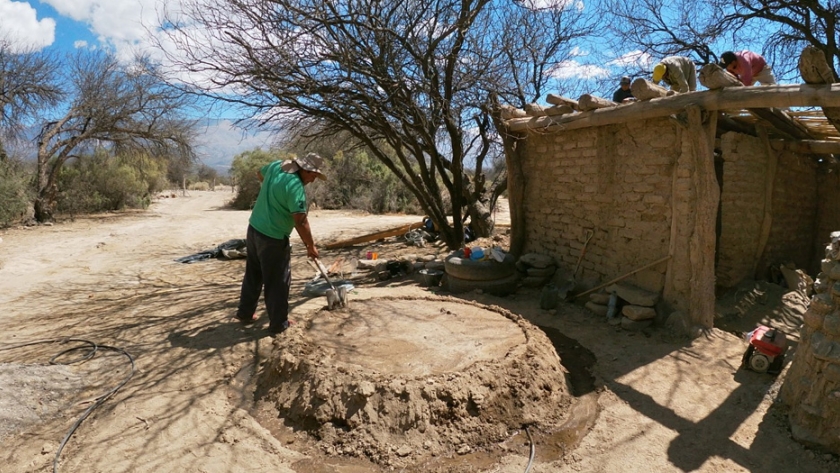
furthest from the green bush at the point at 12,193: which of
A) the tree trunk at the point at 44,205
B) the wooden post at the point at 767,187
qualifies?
the wooden post at the point at 767,187

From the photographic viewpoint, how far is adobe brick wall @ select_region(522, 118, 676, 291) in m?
4.97

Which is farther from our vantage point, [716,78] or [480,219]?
[480,219]

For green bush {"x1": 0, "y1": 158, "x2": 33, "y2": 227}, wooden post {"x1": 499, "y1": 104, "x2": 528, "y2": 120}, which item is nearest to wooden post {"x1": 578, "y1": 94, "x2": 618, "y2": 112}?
wooden post {"x1": 499, "y1": 104, "x2": 528, "y2": 120}

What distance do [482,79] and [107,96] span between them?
12173 mm

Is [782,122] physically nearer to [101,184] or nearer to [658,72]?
[658,72]

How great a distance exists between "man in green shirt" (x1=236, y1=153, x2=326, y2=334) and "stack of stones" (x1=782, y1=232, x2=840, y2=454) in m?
3.65

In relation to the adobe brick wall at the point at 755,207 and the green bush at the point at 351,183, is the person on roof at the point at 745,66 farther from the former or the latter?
the green bush at the point at 351,183

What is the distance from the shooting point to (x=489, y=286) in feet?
20.0

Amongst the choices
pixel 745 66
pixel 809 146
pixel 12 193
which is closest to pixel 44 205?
pixel 12 193

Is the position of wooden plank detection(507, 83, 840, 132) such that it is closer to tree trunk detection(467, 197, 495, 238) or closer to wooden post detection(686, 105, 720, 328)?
wooden post detection(686, 105, 720, 328)

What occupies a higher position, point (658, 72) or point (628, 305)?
point (658, 72)

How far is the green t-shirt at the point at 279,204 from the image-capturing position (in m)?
4.02

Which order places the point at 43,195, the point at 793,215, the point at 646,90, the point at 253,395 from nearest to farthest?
the point at 253,395 < the point at 646,90 < the point at 793,215 < the point at 43,195

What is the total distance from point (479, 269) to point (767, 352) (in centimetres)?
310
